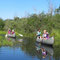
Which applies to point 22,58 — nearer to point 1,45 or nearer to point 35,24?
point 1,45

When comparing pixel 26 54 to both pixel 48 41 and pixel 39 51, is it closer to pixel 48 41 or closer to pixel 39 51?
pixel 39 51

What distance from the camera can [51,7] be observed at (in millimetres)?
51594

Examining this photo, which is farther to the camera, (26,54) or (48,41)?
(48,41)

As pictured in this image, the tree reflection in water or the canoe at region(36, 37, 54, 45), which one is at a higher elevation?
the canoe at region(36, 37, 54, 45)

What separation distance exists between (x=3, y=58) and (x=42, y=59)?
3.02 m

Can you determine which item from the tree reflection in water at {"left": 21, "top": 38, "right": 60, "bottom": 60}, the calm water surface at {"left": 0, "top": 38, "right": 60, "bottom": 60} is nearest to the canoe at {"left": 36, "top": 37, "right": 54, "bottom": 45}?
the tree reflection in water at {"left": 21, "top": 38, "right": 60, "bottom": 60}

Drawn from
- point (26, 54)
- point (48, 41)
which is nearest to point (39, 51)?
point (26, 54)

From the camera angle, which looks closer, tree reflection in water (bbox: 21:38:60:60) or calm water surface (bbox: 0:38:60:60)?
calm water surface (bbox: 0:38:60:60)

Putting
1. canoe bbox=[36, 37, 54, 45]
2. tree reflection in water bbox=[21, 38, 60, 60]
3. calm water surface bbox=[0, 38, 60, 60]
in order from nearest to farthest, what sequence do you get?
calm water surface bbox=[0, 38, 60, 60], tree reflection in water bbox=[21, 38, 60, 60], canoe bbox=[36, 37, 54, 45]

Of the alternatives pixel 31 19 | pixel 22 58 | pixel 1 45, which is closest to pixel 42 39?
pixel 1 45

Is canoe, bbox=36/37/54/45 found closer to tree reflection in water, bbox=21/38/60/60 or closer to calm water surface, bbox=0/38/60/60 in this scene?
tree reflection in water, bbox=21/38/60/60

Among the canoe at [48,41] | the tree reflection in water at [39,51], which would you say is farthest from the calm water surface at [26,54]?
the canoe at [48,41]

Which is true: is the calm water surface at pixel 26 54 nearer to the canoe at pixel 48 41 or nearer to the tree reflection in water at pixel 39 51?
the tree reflection in water at pixel 39 51

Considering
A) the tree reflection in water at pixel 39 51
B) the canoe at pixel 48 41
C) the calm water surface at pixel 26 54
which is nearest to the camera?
the calm water surface at pixel 26 54
